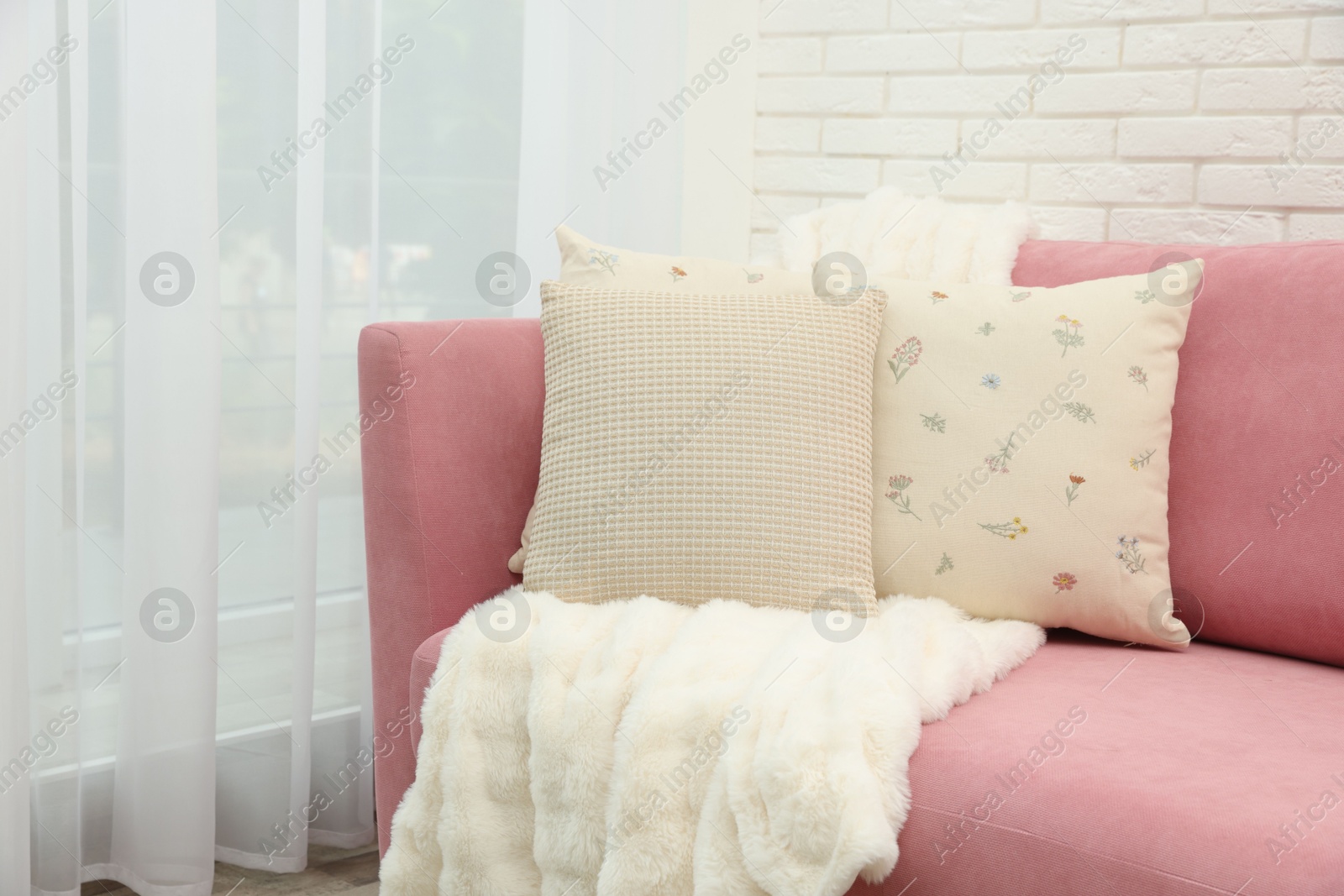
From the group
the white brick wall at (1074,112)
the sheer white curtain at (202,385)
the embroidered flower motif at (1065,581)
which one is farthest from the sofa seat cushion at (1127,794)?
the sheer white curtain at (202,385)

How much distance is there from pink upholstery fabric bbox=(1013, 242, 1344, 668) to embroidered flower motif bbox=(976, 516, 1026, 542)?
0.74 ft

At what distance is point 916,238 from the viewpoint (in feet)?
5.40

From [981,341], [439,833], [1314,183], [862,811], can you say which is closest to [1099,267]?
[981,341]

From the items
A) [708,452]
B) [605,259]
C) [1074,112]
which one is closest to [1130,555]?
[708,452]

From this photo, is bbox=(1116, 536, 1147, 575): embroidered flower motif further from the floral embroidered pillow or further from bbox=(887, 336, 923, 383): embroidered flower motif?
bbox=(887, 336, 923, 383): embroidered flower motif

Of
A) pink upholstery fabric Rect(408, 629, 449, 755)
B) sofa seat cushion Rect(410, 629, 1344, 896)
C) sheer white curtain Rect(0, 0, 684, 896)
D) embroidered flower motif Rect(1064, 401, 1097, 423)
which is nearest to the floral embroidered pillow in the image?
embroidered flower motif Rect(1064, 401, 1097, 423)

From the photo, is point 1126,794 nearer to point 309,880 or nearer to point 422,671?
point 422,671

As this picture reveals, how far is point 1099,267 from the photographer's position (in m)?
1.47

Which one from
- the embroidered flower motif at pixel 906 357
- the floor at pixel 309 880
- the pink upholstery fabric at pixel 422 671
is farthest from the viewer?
the floor at pixel 309 880

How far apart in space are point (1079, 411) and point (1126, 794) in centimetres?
53

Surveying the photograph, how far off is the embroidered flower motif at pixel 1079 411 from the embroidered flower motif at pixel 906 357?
7.2 inches

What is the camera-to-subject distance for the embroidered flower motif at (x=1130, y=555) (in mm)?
1257

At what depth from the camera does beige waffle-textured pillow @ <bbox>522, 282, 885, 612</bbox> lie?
123 cm

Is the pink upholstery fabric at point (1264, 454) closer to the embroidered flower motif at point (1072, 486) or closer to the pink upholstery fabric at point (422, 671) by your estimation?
the embroidered flower motif at point (1072, 486)
